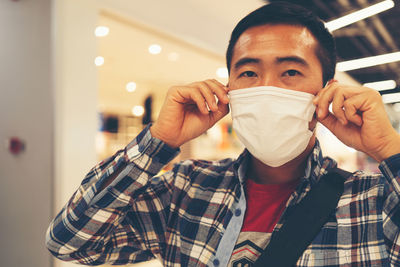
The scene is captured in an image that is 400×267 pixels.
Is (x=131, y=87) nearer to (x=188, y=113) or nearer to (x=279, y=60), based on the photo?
(x=188, y=113)

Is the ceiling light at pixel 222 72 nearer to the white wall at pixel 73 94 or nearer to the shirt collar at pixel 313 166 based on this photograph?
the white wall at pixel 73 94

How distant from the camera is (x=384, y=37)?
5613mm

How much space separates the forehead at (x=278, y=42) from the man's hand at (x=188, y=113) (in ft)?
0.66

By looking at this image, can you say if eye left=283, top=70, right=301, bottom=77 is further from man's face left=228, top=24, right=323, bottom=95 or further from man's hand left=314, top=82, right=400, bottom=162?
man's hand left=314, top=82, right=400, bottom=162

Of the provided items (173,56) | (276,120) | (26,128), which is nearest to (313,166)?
(276,120)

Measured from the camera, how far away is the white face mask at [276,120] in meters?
1.02

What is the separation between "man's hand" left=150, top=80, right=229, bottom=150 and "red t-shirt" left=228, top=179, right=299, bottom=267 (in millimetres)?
308

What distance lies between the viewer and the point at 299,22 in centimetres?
117

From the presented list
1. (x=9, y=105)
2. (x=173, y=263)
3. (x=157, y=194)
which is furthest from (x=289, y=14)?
(x=9, y=105)

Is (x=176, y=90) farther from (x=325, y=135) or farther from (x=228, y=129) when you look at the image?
(x=325, y=135)

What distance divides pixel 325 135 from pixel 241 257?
7.46 metres

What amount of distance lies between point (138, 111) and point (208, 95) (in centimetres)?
348

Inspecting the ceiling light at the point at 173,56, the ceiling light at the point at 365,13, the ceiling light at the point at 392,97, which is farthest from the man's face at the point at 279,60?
the ceiling light at the point at 392,97

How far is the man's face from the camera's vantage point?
1.09 m
